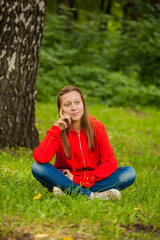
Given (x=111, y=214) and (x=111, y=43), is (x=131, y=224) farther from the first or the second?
(x=111, y=43)

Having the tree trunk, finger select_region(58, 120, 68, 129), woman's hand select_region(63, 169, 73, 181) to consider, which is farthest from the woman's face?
the tree trunk

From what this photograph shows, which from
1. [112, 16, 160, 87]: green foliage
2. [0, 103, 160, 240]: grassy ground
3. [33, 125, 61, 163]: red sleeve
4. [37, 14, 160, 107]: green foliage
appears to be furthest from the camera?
[112, 16, 160, 87]: green foliage

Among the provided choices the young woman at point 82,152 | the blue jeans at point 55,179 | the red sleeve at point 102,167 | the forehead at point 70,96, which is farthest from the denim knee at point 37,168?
the forehead at point 70,96

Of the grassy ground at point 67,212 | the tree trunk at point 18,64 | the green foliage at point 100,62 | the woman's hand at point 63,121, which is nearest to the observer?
the grassy ground at point 67,212

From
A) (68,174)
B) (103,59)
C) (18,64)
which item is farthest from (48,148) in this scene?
(103,59)

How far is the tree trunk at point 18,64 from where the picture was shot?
154 inches

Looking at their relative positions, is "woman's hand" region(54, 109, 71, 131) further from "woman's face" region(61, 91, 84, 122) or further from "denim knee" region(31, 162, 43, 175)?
"denim knee" region(31, 162, 43, 175)

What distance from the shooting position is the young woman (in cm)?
291

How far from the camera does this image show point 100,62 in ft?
35.3

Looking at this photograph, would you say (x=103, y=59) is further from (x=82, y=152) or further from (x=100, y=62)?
(x=82, y=152)

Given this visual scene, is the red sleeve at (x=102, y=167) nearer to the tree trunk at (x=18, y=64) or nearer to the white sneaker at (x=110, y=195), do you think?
the white sneaker at (x=110, y=195)

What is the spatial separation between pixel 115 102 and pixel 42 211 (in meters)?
7.26

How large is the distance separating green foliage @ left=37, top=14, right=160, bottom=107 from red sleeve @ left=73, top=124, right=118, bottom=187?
5.97m

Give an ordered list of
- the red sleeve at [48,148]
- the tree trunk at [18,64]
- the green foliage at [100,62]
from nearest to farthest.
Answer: the red sleeve at [48,148]
the tree trunk at [18,64]
the green foliage at [100,62]
